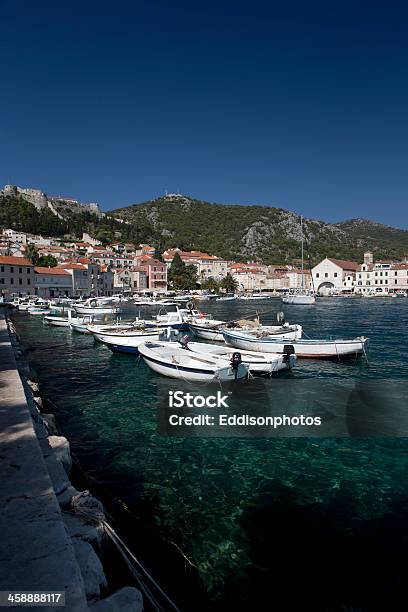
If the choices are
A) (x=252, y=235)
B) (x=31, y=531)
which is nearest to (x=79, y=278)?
(x=31, y=531)

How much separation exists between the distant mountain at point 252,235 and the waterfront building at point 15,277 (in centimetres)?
8454

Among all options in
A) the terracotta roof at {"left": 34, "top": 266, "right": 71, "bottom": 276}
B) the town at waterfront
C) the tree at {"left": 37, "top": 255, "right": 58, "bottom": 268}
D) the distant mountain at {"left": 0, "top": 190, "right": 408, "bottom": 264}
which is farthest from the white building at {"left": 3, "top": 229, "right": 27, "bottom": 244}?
the terracotta roof at {"left": 34, "top": 266, "right": 71, "bottom": 276}

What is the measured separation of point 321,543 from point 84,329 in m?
27.9

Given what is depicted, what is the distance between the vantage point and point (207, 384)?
13930 millimetres

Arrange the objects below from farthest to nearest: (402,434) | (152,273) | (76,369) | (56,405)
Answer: (152,273)
(76,369)
(56,405)
(402,434)

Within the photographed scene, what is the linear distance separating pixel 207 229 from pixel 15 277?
12309 cm

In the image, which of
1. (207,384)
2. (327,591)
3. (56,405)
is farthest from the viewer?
(207,384)

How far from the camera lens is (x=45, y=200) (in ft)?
516

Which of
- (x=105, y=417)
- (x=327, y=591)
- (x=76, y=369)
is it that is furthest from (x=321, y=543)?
(x=76, y=369)

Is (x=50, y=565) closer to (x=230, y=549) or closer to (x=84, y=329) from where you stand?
(x=230, y=549)

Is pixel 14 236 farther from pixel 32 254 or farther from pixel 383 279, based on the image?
pixel 383 279

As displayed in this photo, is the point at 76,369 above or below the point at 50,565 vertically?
below

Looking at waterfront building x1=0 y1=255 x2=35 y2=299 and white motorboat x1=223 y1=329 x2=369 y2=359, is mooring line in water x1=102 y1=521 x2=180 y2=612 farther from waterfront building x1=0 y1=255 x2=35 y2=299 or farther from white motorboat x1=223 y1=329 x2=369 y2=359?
waterfront building x1=0 y1=255 x2=35 y2=299

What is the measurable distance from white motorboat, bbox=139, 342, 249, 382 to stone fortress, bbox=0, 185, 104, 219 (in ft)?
491
